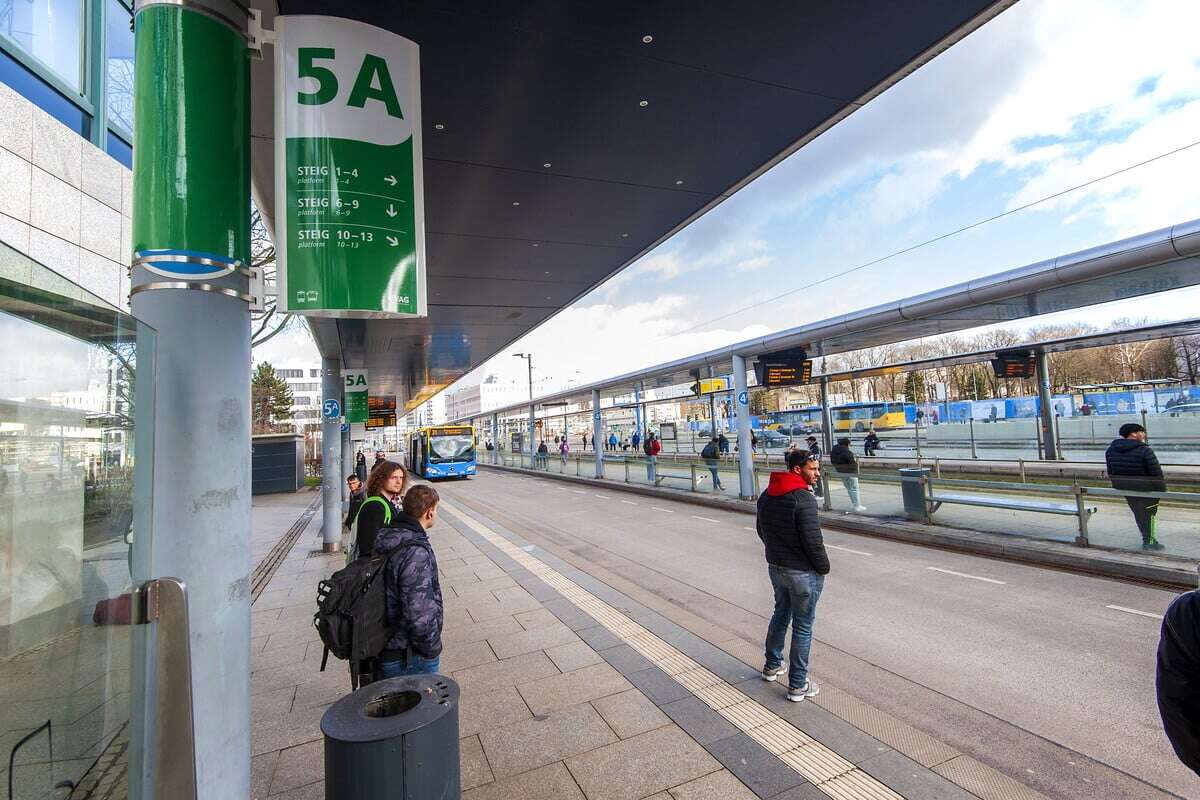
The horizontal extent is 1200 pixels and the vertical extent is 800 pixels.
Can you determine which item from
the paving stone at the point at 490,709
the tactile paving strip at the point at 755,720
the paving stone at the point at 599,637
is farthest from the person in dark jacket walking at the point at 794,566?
the paving stone at the point at 490,709

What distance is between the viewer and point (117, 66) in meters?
10.3

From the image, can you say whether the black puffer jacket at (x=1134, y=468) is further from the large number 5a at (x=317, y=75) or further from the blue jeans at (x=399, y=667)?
the large number 5a at (x=317, y=75)

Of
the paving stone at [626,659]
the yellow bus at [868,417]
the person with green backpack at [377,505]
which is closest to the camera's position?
the person with green backpack at [377,505]

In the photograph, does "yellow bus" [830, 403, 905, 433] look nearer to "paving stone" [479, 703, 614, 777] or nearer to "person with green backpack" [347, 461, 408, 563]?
"paving stone" [479, 703, 614, 777]

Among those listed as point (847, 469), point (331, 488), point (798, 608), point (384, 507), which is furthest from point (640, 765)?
point (847, 469)

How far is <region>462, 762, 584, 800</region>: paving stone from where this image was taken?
10.1ft

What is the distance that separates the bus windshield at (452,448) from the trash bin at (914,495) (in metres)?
22.5

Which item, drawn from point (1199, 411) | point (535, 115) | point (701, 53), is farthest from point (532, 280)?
point (1199, 411)

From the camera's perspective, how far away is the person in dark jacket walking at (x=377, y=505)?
4.15 meters

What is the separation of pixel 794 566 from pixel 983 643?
7.96ft

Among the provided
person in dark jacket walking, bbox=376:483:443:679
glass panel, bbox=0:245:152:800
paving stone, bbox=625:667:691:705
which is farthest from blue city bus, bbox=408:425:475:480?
glass panel, bbox=0:245:152:800

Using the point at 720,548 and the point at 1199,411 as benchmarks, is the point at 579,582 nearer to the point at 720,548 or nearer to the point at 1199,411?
the point at 720,548

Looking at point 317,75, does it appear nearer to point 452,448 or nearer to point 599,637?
point 599,637

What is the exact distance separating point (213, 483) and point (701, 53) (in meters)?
4.30
